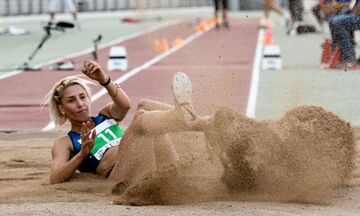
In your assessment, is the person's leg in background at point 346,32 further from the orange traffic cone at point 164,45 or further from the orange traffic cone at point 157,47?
the orange traffic cone at point 164,45

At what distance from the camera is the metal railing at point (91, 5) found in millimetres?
44291

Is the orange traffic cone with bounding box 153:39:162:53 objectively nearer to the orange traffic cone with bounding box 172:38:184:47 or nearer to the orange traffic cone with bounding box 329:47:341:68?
the orange traffic cone with bounding box 172:38:184:47

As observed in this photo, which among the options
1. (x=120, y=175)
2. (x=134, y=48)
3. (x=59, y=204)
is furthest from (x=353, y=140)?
(x=134, y=48)

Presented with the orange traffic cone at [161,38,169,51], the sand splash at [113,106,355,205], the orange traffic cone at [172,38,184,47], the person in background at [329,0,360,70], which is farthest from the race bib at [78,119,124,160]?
the orange traffic cone at [172,38,184,47]

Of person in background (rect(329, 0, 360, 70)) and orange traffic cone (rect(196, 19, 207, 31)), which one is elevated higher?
person in background (rect(329, 0, 360, 70))

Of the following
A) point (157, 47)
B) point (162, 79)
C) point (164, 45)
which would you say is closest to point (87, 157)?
point (162, 79)

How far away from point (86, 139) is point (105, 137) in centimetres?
71

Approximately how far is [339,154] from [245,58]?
15.2m

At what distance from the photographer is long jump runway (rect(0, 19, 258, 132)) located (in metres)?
10.0

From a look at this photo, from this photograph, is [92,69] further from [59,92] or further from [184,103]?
[184,103]

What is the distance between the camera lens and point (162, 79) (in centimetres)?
1844

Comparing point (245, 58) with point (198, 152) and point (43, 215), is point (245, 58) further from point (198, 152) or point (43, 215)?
point (43, 215)

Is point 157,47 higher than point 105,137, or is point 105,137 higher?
point 105,137

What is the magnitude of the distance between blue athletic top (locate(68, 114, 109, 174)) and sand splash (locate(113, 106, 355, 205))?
614 mm
